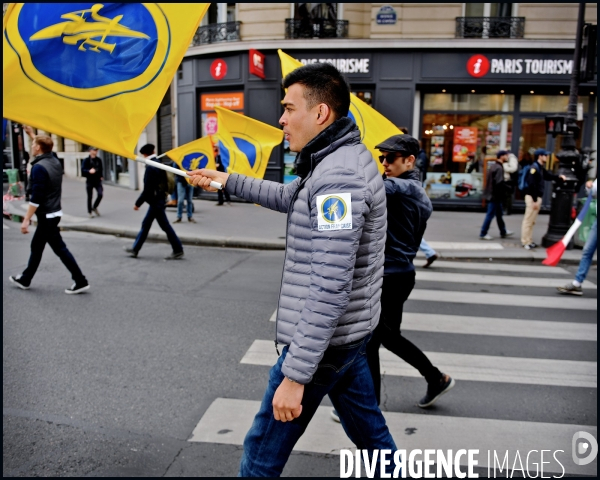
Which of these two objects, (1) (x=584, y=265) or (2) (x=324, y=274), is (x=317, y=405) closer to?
(2) (x=324, y=274)

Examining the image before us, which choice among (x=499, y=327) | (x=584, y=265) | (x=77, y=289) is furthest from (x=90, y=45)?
(x=584, y=265)

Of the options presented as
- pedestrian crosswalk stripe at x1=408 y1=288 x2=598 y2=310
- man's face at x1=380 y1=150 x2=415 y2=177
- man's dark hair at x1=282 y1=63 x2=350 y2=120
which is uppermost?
man's dark hair at x1=282 y1=63 x2=350 y2=120

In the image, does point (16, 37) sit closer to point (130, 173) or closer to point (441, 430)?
point (441, 430)

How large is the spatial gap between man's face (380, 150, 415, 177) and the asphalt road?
5.47 feet

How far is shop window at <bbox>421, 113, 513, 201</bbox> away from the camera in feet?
52.5

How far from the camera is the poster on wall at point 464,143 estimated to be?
52.9ft

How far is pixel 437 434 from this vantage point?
3.51 m

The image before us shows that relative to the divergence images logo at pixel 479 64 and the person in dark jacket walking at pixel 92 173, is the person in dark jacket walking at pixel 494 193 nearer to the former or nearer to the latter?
the divergence images logo at pixel 479 64

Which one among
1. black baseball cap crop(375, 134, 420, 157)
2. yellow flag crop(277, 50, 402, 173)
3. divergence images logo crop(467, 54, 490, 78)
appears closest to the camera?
black baseball cap crop(375, 134, 420, 157)

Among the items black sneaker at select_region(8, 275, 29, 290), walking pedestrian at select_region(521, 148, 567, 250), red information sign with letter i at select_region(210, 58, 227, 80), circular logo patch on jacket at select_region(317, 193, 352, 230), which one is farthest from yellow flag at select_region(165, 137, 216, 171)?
red information sign with letter i at select_region(210, 58, 227, 80)

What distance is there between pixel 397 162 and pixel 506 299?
13.7ft

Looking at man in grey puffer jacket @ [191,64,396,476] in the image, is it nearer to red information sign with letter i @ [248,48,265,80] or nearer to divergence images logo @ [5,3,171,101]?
divergence images logo @ [5,3,171,101]

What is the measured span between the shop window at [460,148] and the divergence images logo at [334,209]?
49.1 feet

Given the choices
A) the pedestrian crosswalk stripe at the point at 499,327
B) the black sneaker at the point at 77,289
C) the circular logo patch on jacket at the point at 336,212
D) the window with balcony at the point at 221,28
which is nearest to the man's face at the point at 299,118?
the circular logo patch on jacket at the point at 336,212
